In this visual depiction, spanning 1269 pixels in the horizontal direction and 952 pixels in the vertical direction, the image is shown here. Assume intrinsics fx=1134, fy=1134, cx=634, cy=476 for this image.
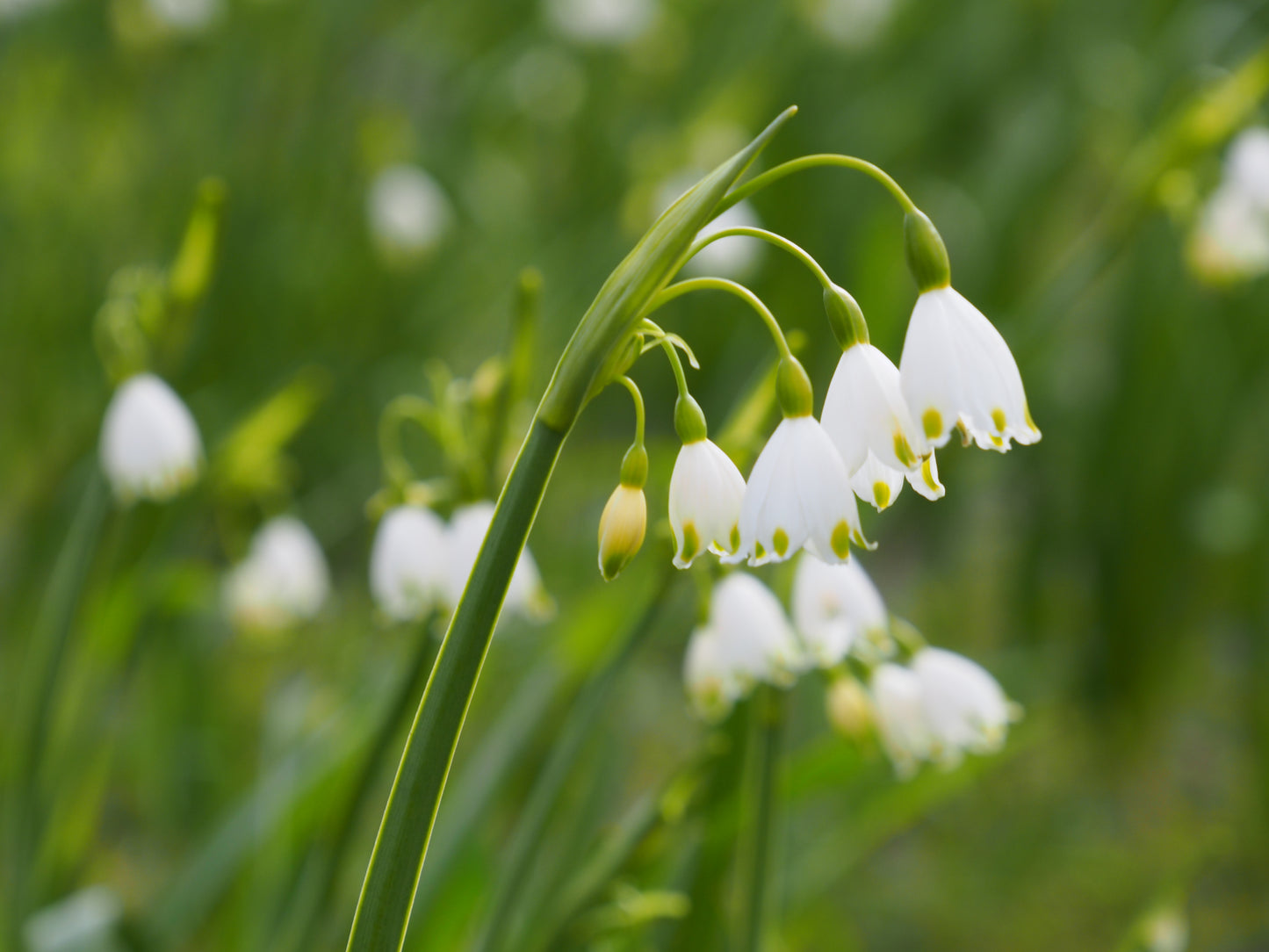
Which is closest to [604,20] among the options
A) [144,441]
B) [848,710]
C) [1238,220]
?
[1238,220]

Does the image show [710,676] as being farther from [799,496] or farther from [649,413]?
[649,413]

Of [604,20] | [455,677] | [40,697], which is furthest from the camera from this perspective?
[604,20]

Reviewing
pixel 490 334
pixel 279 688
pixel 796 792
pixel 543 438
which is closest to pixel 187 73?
pixel 490 334

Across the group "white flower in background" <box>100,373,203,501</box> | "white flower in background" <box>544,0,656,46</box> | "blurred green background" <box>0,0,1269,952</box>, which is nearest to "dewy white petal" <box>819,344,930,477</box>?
"blurred green background" <box>0,0,1269,952</box>

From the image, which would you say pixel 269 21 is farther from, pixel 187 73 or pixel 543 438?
pixel 543 438

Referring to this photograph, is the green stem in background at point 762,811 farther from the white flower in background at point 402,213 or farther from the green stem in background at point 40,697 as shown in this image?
the white flower in background at point 402,213

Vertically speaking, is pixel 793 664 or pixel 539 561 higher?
pixel 539 561
